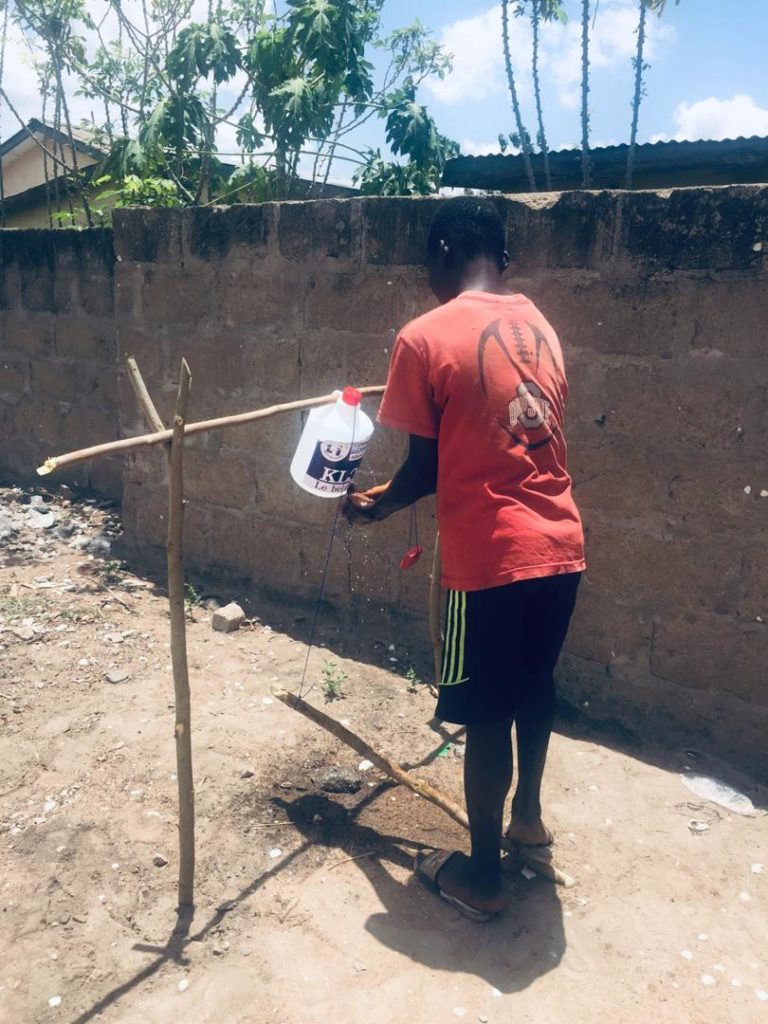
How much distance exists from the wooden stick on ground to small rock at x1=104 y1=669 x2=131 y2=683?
0.97m

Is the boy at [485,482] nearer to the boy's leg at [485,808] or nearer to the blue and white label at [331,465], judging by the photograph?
the boy's leg at [485,808]

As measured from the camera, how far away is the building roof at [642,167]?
19.7 ft

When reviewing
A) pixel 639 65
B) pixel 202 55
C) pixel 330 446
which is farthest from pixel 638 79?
pixel 330 446

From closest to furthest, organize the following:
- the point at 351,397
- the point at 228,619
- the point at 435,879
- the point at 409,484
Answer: the point at 409,484
the point at 435,879
the point at 351,397
the point at 228,619

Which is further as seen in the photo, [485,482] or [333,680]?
[333,680]

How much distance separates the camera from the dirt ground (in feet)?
6.60

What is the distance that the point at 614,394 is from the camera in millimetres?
2975

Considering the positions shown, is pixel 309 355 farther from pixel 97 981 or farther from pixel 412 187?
pixel 412 187

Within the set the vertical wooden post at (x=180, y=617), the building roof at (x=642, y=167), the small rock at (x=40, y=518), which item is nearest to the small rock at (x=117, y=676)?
the vertical wooden post at (x=180, y=617)

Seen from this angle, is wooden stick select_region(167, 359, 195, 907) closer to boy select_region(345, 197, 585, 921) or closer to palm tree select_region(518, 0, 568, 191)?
boy select_region(345, 197, 585, 921)

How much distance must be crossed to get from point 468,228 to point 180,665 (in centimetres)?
136

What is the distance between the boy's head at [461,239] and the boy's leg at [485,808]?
3.85 feet

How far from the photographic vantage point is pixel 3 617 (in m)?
3.88

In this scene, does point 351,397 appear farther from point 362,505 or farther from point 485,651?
point 485,651
